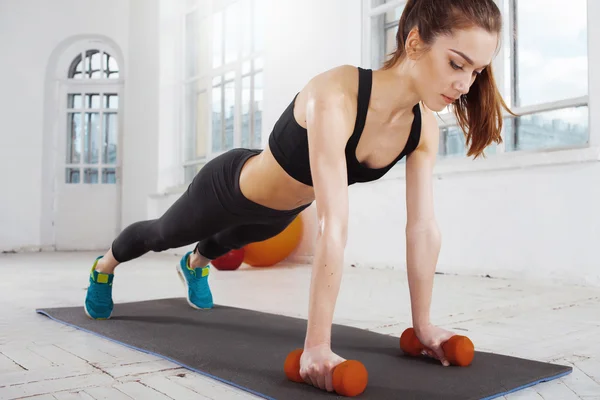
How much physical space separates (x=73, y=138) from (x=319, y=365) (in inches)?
258

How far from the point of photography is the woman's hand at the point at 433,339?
133cm

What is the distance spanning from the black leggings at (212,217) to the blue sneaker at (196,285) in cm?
30

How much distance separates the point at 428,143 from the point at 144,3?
6180 millimetres

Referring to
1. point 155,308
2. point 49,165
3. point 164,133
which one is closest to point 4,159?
point 49,165

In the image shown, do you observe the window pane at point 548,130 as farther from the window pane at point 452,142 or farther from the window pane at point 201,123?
the window pane at point 201,123

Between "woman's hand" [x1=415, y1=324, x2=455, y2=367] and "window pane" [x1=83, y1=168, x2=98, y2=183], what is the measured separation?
6267 mm

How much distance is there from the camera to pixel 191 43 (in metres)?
6.50

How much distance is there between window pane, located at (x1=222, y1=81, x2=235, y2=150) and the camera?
583 cm

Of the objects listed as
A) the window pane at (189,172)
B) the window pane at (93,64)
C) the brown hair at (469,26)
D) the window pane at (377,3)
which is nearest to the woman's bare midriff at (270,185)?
the brown hair at (469,26)

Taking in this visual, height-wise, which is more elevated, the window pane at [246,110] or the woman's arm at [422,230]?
the window pane at [246,110]

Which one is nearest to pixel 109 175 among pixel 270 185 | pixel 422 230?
pixel 270 185

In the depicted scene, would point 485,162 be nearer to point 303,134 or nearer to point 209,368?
point 303,134

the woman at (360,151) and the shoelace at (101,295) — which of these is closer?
the woman at (360,151)

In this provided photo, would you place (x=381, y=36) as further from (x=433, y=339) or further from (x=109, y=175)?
(x=109, y=175)
